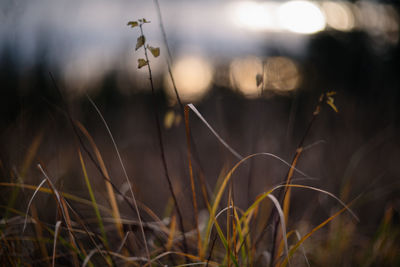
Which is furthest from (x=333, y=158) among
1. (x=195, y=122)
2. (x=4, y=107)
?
(x=4, y=107)

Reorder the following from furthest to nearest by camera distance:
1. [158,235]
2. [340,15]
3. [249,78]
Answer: [340,15] < [249,78] < [158,235]

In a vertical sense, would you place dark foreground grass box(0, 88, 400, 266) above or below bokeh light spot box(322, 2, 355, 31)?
below

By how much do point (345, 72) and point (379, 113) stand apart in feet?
3.59

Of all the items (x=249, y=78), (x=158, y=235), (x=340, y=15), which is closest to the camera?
(x=158, y=235)

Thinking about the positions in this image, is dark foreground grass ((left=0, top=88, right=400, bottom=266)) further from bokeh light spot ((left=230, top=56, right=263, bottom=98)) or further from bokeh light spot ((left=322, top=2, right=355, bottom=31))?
bokeh light spot ((left=322, top=2, right=355, bottom=31))

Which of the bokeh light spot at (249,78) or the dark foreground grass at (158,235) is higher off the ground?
the bokeh light spot at (249,78)

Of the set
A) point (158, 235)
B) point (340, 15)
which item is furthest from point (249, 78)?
point (340, 15)

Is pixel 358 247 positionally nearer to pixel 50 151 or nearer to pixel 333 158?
pixel 333 158

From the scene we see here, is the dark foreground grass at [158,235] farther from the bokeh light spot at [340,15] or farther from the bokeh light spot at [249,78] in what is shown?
the bokeh light spot at [340,15]

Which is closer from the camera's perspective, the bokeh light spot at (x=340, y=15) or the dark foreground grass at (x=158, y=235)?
the dark foreground grass at (x=158, y=235)

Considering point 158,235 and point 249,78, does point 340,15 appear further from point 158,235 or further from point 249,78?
point 158,235

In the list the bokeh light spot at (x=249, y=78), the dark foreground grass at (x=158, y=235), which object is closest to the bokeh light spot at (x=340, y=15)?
the bokeh light spot at (x=249, y=78)

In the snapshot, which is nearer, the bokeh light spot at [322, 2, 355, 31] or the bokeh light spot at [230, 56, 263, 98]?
the bokeh light spot at [230, 56, 263, 98]

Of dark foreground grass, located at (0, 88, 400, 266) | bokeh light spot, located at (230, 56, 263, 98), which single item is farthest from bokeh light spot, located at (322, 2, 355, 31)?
dark foreground grass, located at (0, 88, 400, 266)
